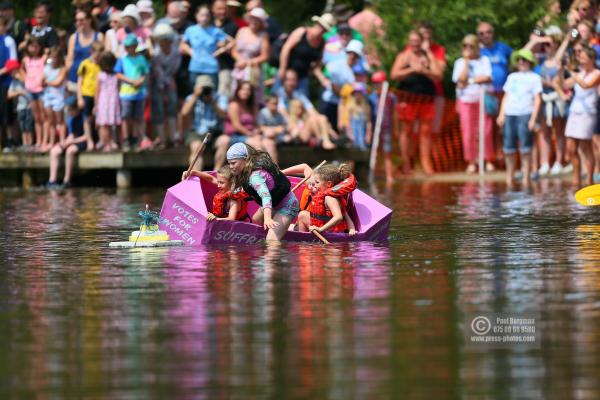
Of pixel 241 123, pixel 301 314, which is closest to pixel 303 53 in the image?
pixel 241 123

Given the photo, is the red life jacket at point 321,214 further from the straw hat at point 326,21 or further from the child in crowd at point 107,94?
the straw hat at point 326,21

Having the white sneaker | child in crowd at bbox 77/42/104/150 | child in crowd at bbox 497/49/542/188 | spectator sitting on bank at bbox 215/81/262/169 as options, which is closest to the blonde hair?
spectator sitting on bank at bbox 215/81/262/169

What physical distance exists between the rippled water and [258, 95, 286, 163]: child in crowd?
8.08 metres

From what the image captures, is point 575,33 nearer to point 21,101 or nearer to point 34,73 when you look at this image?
point 34,73

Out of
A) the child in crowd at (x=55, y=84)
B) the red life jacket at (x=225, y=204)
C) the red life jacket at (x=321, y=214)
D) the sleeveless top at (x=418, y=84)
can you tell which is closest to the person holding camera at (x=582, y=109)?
the sleeveless top at (x=418, y=84)

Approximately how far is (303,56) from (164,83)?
222 centimetres

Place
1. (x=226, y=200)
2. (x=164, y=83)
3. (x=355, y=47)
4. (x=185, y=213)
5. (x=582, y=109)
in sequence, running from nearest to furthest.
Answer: (x=185, y=213) < (x=226, y=200) < (x=582, y=109) < (x=164, y=83) < (x=355, y=47)

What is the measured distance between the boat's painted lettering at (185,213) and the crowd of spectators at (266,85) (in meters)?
9.29

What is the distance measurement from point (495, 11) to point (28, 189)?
27.9ft

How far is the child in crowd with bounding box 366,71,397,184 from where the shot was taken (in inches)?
1168

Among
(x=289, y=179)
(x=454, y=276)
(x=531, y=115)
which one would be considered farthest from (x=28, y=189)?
(x=454, y=276)

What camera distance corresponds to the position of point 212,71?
27.0 meters

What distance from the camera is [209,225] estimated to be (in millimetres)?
17000

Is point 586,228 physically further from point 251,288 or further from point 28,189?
point 28,189
